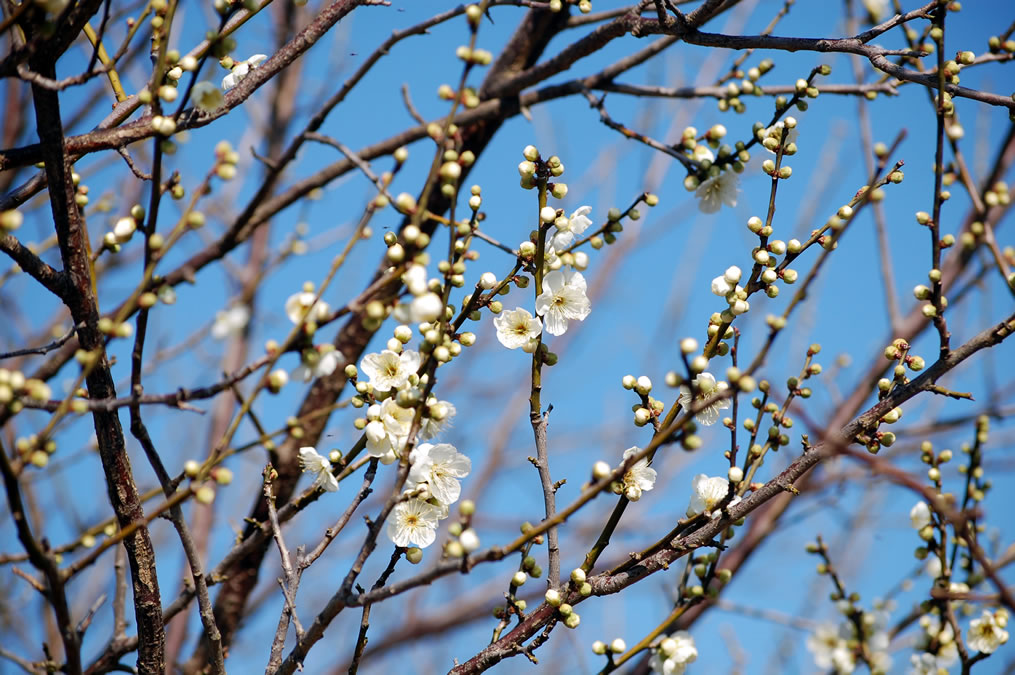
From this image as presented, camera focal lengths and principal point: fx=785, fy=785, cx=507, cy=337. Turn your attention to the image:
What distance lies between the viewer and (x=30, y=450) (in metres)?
1.17

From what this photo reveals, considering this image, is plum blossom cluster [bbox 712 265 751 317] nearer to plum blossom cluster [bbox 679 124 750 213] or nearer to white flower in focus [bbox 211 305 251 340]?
plum blossom cluster [bbox 679 124 750 213]

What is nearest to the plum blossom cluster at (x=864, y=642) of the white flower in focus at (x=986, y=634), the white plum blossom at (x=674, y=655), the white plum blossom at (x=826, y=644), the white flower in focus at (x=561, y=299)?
the white plum blossom at (x=826, y=644)

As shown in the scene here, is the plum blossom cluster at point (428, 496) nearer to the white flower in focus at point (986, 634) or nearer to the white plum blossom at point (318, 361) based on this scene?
the white plum blossom at point (318, 361)

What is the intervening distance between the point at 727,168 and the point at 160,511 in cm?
133

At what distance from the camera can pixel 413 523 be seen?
5.20 ft

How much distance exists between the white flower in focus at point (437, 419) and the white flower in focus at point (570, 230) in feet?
1.35

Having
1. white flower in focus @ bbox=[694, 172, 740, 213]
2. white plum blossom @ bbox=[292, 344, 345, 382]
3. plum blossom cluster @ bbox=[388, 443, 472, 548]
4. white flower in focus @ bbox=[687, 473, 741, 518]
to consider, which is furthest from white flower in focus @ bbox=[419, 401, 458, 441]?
white flower in focus @ bbox=[694, 172, 740, 213]

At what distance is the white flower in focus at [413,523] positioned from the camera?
61.6 inches

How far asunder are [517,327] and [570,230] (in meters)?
0.24

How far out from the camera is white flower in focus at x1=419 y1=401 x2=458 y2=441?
144cm

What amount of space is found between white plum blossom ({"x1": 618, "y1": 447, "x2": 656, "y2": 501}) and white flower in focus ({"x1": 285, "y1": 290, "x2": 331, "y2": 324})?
0.71 metres

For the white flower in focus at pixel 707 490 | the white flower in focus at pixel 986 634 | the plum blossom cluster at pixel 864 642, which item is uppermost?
the white flower in focus at pixel 707 490

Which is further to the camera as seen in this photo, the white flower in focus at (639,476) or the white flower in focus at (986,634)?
the white flower in focus at (986,634)

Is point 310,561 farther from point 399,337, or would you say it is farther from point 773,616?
point 773,616
